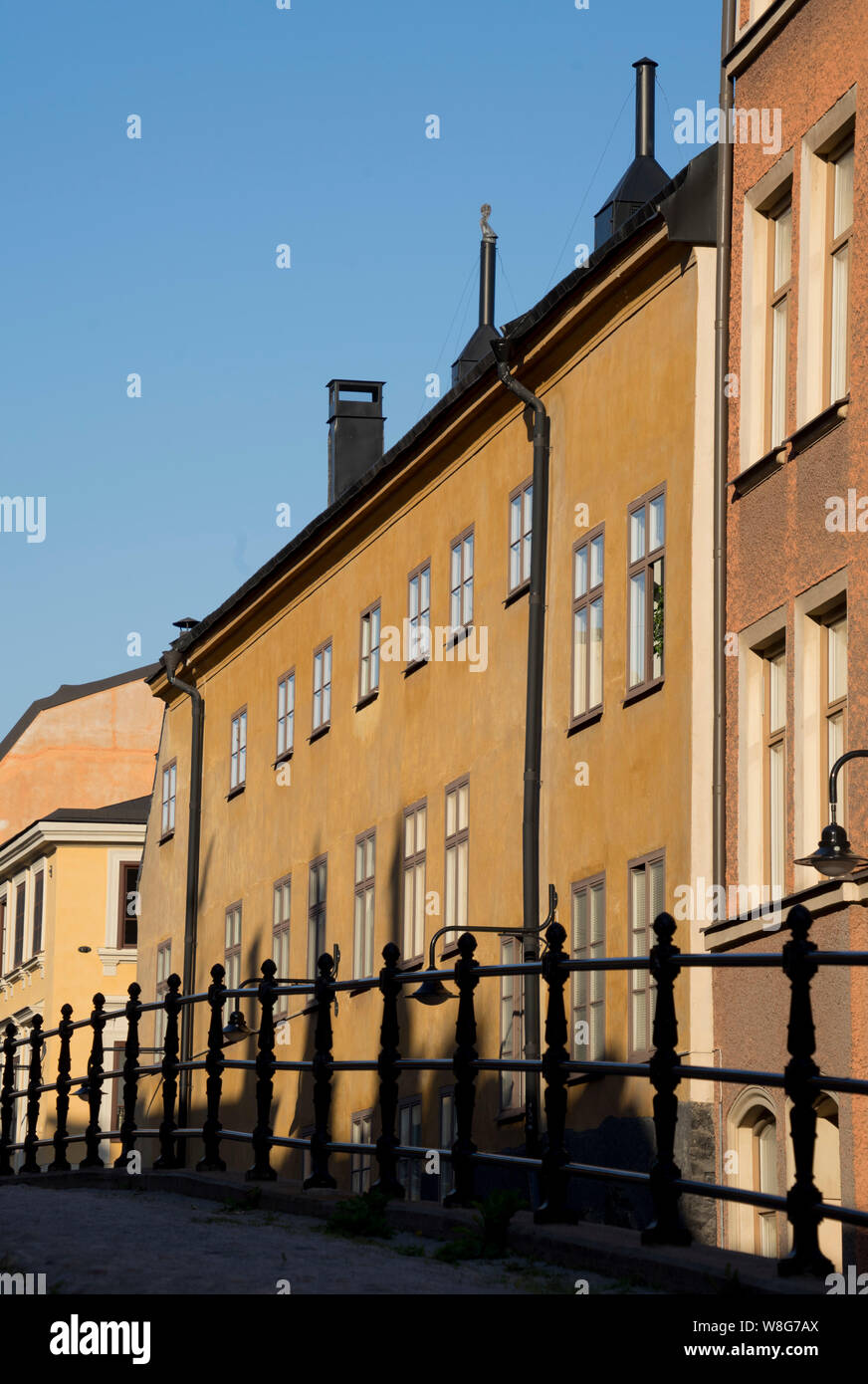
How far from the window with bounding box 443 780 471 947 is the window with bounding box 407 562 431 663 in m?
1.96

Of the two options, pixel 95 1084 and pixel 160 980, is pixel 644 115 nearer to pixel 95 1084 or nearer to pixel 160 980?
pixel 160 980

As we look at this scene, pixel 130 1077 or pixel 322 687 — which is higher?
pixel 322 687

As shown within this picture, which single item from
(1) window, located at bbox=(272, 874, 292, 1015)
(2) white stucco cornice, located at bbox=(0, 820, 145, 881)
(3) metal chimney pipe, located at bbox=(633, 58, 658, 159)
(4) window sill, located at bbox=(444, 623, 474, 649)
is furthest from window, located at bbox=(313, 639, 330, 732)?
(2) white stucco cornice, located at bbox=(0, 820, 145, 881)

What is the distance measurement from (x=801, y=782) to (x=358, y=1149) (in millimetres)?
5293

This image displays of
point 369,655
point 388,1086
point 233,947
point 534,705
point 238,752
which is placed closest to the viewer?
point 388,1086

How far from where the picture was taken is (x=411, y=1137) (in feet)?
80.4

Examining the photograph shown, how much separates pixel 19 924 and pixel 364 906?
2494 centimetres

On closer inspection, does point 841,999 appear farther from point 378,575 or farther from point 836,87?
point 378,575

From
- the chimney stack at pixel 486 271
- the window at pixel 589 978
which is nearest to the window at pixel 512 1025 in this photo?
the window at pixel 589 978

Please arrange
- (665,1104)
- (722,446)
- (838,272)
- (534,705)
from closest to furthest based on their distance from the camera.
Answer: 1. (665,1104)
2. (838,272)
3. (722,446)
4. (534,705)

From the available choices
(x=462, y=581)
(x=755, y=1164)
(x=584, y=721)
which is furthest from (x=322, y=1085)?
(x=462, y=581)

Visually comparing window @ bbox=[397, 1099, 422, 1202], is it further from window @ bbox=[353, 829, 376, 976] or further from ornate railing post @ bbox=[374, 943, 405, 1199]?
ornate railing post @ bbox=[374, 943, 405, 1199]

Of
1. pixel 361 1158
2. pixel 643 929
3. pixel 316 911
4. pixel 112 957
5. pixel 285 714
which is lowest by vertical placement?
pixel 361 1158

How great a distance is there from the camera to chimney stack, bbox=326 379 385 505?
113 feet
